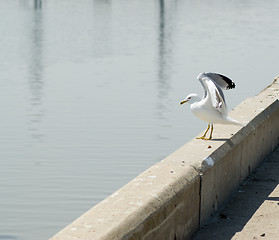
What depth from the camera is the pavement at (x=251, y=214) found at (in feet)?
20.4

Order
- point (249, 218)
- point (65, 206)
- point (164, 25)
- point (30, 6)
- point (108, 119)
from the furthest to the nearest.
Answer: point (30, 6), point (164, 25), point (108, 119), point (65, 206), point (249, 218)

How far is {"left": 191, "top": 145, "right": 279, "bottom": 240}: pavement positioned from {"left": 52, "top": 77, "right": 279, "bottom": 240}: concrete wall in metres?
0.08

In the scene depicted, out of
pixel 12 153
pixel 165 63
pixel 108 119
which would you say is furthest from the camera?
pixel 165 63

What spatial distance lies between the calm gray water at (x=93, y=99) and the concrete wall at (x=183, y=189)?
2733 millimetres

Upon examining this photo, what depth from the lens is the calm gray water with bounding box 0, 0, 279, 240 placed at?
11.0 metres

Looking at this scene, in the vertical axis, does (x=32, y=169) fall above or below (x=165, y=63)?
above

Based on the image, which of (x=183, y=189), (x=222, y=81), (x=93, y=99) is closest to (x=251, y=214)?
(x=183, y=189)

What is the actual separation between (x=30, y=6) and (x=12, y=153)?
169 feet

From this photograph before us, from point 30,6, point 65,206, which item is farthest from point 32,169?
point 30,6

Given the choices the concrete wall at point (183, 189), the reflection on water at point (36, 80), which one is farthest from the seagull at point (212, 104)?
the reflection on water at point (36, 80)

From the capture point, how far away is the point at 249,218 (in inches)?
261

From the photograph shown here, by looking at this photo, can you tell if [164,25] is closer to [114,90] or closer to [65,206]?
[114,90]

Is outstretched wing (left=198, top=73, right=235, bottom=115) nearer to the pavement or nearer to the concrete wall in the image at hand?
the concrete wall

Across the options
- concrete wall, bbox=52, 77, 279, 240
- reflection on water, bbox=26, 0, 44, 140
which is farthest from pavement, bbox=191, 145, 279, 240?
reflection on water, bbox=26, 0, 44, 140
